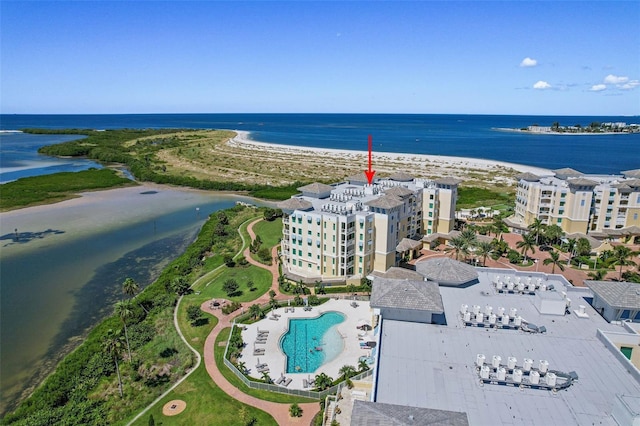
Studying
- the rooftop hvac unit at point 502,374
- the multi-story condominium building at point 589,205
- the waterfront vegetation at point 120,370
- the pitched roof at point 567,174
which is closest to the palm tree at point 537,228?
the multi-story condominium building at point 589,205

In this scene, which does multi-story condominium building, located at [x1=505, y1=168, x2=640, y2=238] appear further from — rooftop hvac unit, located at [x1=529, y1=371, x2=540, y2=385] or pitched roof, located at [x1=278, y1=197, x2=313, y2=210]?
rooftop hvac unit, located at [x1=529, y1=371, x2=540, y2=385]

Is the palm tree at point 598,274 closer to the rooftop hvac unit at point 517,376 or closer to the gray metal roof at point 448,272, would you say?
the gray metal roof at point 448,272

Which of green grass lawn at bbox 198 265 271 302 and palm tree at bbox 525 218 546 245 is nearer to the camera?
green grass lawn at bbox 198 265 271 302

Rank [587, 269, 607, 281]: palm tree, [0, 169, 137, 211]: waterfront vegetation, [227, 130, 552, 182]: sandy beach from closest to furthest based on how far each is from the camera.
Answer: [587, 269, 607, 281]: palm tree < [0, 169, 137, 211]: waterfront vegetation < [227, 130, 552, 182]: sandy beach

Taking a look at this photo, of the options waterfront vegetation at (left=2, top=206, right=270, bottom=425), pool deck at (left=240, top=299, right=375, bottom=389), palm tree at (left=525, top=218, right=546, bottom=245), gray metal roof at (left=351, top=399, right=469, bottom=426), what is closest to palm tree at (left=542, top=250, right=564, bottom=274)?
palm tree at (left=525, top=218, right=546, bottom=245)

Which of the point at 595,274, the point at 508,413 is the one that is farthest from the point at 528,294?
Result: the point at 595,274

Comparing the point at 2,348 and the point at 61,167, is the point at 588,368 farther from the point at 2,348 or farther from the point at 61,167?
the point at 61,167
